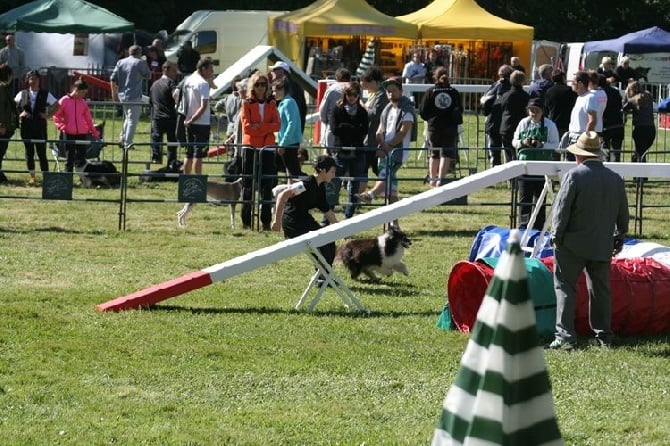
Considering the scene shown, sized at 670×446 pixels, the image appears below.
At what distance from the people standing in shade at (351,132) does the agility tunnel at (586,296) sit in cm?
622

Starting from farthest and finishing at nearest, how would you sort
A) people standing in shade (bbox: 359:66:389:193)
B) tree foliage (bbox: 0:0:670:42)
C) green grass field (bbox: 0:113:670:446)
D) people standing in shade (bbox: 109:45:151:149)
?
tree foliage (bbox: 0:0:670:42), people standing in shade (bbox: 109:45:151:149), people standing in shade (bbox: 359:66:389:193), green grass field (bbox: 0:113:670:446)

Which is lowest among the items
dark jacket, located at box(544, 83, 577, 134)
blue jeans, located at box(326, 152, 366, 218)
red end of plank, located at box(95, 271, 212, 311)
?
red end of plank, located at box(95, 271, 212, 311)

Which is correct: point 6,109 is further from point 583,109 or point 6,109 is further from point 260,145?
point 583,109

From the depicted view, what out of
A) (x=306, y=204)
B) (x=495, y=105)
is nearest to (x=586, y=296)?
(x=306, y=204)

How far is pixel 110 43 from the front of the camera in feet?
124

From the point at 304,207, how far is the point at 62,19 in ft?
83.7

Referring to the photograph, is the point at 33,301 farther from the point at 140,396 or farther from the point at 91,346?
the point at 140,396

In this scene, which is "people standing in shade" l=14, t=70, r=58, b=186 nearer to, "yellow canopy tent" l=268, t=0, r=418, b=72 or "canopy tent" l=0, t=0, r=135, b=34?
"canopy tent" l=0, t=0, r=135, b=34

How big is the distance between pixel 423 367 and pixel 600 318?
1534mm

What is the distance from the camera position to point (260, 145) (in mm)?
16750

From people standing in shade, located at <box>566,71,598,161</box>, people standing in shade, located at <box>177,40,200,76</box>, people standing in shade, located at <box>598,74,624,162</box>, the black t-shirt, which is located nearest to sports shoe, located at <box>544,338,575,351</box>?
the black t-shirt

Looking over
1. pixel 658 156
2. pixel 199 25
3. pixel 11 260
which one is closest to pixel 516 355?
pixel 11 260

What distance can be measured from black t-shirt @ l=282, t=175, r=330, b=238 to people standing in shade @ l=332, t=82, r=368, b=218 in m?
4.33

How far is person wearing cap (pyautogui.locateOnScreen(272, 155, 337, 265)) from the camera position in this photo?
492 inches
